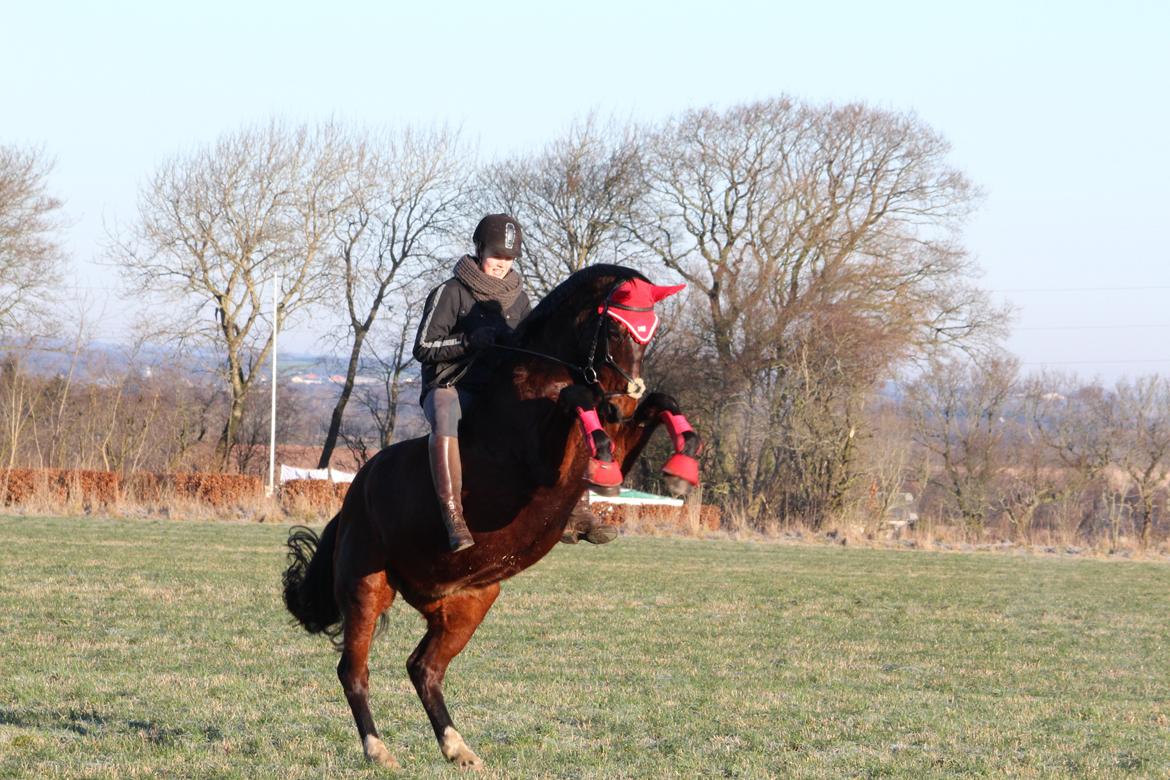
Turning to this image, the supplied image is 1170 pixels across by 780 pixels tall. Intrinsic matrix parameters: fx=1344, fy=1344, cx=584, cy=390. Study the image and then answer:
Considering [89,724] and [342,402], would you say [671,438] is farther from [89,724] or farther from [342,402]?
[342,402]

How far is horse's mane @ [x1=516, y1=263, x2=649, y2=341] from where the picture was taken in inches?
257

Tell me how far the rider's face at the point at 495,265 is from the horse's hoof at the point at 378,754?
2.55 meters

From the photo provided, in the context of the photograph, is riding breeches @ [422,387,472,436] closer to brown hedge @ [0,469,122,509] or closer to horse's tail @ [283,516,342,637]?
horse's tail @ [283,516,342,637]

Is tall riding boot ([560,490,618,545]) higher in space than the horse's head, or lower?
lower

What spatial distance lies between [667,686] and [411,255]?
42941mm

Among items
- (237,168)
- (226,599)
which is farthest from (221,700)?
(237,168)

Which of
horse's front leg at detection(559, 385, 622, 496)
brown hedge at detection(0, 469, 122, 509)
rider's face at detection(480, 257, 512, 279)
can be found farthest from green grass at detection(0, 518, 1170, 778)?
brown hedge at detection(0, 469, 122, 509)

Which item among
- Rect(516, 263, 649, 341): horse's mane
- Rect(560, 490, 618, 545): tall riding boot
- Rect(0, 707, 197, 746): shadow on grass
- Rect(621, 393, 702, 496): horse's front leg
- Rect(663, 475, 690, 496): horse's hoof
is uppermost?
Rect(516, 263, 649, 341): horse's mane

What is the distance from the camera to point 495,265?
7375 mm

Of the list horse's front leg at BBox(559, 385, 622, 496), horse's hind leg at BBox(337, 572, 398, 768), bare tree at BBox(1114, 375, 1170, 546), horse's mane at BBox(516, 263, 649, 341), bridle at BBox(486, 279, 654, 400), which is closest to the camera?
horse's front leg at BBox(559, 385, 622, 496)

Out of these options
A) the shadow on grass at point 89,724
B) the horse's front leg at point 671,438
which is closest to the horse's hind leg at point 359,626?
the shadow on grass at point 89,724

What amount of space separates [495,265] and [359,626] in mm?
2097

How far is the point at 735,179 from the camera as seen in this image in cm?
4509

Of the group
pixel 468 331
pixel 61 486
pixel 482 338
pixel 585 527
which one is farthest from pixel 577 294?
pixel 61 486
